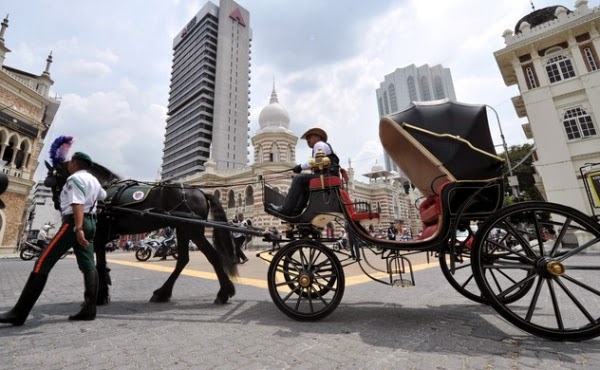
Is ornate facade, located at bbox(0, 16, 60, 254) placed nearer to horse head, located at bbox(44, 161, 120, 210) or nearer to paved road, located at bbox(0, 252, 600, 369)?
horse head, located at bbox(44, 161, 120, 210)

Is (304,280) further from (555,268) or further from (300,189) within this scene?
(555,268)

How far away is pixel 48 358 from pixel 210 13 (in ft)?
293

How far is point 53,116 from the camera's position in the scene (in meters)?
24.0

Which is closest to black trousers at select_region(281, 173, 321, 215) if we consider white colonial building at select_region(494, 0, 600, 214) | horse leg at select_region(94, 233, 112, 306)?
horse leg at select_region(94, 233, 112, 306)

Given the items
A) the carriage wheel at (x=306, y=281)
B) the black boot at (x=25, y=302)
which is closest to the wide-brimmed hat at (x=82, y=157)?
the black boot at (x=25, y=302)

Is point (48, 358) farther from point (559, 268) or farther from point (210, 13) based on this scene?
point (210, 13)

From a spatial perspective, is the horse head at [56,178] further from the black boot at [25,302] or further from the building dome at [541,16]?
the building dome at [541,16]

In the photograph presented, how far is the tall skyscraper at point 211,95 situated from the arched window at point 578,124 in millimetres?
55756

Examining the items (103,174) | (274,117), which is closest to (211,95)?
(274,117)

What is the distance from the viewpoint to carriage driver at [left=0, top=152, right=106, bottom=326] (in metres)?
3.04

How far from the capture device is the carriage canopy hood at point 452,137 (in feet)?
9.81

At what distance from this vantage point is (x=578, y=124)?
1484cm

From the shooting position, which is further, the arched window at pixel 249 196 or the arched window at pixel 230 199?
the arched window at pixel 230 199

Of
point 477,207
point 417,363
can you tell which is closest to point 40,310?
point 417,363
